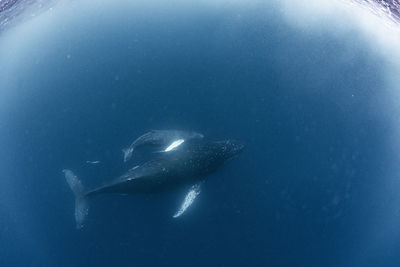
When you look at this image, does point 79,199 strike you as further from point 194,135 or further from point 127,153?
point 194,135

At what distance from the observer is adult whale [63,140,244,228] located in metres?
12.7

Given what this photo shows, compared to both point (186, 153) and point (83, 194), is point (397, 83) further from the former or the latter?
point (83, 194)

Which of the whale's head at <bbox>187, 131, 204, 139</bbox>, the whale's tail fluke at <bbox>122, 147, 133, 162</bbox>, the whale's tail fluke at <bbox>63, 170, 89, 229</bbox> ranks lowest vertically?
the whale's tail fluke at <bbox>63, 170, 89, 229</bbox>

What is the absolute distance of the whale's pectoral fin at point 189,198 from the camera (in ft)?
43.6

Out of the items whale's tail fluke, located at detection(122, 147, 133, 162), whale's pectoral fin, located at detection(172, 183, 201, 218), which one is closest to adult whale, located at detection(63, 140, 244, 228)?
whale's pectoral fin, located at detection(172, 183, 201, 218)

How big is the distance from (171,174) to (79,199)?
404 centimetres

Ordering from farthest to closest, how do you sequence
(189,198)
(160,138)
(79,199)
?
(160,138), (79,199), (189,198)

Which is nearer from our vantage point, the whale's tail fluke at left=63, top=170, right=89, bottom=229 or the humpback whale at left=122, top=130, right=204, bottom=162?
the whale's tail fluke at left=63, top=170, right=89, bottom=229

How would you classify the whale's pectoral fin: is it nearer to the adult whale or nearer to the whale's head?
the adult whale

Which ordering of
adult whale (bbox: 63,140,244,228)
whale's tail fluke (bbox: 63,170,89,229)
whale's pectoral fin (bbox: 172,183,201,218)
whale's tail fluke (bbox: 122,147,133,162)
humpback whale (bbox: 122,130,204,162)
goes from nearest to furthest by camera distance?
adult whale (bbox: 63,140,244,228) → whale's pectoral fin (bbox: 172,183,201,218) → whale's tail fluke (bbox: 63,170,89,229) → humpback whale (bbox: 122,130,204,162) → whale's tail fluke (bbox: 122,147,133,162)

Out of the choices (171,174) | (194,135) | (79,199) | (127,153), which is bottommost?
(79,199)

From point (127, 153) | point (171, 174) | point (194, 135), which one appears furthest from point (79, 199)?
point (194, 135)

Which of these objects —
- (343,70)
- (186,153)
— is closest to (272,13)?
(343,70)

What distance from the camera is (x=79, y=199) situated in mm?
13586
